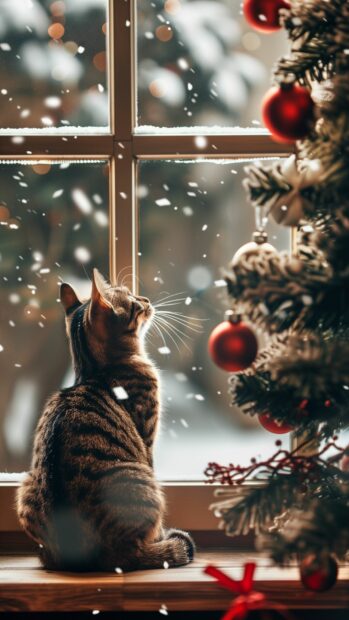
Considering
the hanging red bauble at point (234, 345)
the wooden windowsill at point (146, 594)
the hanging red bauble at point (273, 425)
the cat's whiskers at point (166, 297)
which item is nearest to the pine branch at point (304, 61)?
the hanging red bauble at point (234, 345)

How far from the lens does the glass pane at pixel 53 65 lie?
1.38 metres

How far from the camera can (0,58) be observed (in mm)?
1385

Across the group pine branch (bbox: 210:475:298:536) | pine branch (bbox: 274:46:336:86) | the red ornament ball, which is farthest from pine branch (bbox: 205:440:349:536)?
pine branch (bbox: 274:46:336:86)

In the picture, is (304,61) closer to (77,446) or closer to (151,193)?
(151,193)

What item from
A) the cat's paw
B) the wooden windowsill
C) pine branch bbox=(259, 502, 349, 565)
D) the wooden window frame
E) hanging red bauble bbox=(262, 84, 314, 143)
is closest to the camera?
pine branch bbox=(259, 502, 349, 565)

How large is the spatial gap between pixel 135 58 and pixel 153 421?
72 centimetres

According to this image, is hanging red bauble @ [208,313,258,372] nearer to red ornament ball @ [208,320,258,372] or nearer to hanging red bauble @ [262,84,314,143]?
red ornament ball @ [208,320,258,372]

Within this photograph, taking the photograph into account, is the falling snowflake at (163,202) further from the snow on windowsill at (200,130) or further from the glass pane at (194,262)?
the snow on windowsill at (200,130)

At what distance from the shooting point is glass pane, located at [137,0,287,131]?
1.39 meters

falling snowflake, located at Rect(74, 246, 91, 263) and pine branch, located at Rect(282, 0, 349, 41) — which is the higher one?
pine branch, located at Rect(282, 0, 349, 41)

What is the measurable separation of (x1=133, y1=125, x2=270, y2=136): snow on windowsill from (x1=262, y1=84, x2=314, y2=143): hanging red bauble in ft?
1.69

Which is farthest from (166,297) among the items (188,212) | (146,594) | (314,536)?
(314,536)

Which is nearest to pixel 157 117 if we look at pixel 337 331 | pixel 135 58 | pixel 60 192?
pixel 135 58

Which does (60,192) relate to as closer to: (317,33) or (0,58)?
(0,58)
